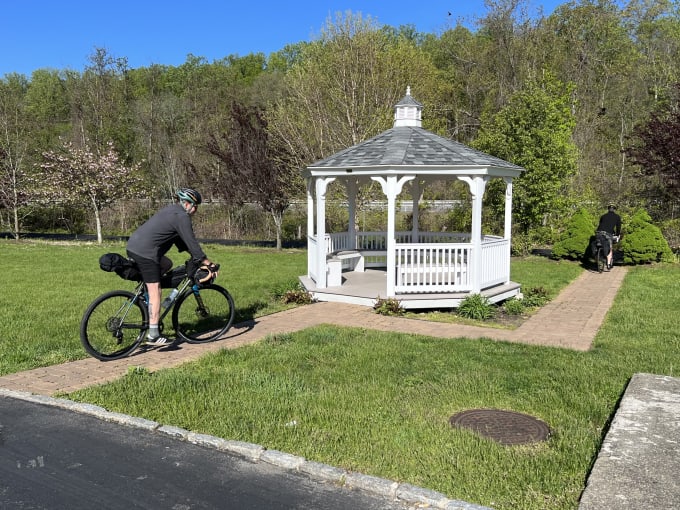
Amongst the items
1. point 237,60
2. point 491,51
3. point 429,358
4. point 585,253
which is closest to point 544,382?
point 429,358

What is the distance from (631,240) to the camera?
52.5 ft

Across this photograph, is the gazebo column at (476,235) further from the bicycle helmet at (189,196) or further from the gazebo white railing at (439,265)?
the bicycle helmet at (189,196)

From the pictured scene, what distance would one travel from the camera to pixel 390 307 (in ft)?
30.4

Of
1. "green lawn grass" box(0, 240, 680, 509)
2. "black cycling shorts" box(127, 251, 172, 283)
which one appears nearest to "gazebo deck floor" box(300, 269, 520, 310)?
"green lawn grass" box(0, 240, 680, 509)

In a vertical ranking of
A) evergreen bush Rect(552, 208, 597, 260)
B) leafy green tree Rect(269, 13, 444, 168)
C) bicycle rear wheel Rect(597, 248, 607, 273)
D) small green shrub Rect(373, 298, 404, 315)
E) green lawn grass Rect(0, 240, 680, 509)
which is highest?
leafy green tree Rect(269, 13, 444, 168)

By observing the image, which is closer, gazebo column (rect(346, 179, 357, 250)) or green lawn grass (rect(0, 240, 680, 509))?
green lawn grass (rect(0, 240, 680, 509))

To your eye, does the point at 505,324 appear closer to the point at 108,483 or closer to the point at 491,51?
the point at 108,483

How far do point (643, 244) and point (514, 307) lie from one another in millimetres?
8430

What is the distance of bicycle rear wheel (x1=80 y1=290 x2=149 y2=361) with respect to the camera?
20.3ft

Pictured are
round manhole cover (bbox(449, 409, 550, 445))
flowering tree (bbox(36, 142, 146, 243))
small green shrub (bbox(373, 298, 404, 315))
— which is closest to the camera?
round manhole cover (bbox(449, 409, 550, 445))

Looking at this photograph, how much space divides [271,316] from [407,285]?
2469 mm

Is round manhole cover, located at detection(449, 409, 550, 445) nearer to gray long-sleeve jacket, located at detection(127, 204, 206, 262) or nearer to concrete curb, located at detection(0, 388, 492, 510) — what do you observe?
concrete curb, located at detection(0, 388, 492, 510)

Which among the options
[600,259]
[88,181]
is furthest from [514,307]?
[88,181]

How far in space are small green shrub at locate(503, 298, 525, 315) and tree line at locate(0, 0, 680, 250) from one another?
28.7 ft
